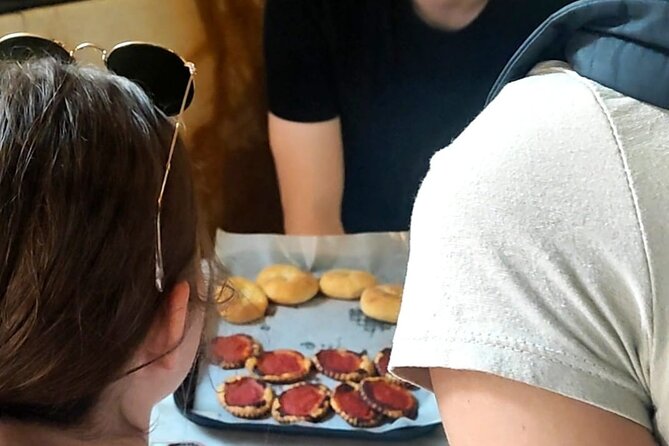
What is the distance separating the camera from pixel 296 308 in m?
0.95

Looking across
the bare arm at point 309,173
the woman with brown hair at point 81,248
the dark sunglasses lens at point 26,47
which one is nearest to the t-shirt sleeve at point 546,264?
the woman with brown hair at point 81,248

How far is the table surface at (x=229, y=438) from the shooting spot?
0.77m

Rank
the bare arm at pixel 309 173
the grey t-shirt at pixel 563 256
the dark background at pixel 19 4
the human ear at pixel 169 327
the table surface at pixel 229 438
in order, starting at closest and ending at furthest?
the grey t-shirt at pixel 563 256 < the human ear at pixel 169 327 < the table surface at pixel 229 438 < the dark background at pixel 19 4 < the bare arm at pixel 309 173

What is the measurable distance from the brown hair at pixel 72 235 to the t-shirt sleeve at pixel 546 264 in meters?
0.16

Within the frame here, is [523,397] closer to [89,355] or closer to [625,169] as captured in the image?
[625,169]

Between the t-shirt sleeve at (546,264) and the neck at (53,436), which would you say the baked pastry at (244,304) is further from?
the t-shirt sleeve at (546,264)

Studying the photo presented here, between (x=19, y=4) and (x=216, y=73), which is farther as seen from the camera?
(x=216, y=73)

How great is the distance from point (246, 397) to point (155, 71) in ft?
1.03

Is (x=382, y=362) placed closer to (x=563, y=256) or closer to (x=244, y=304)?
(x=244, y=304)

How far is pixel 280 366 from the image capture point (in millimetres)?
852

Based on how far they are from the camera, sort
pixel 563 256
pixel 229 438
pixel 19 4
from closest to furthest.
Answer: pixel 563 256 < pixel 229 438 < pixel 19 4

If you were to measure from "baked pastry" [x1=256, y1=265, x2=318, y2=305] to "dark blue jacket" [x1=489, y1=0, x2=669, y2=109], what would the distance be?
0.50 meters

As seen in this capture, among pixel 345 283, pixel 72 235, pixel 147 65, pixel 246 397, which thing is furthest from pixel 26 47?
pixel 345 283

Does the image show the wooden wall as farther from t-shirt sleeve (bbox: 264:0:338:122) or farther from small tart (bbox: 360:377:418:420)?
small tart (bbox: 360:377:418:420)
